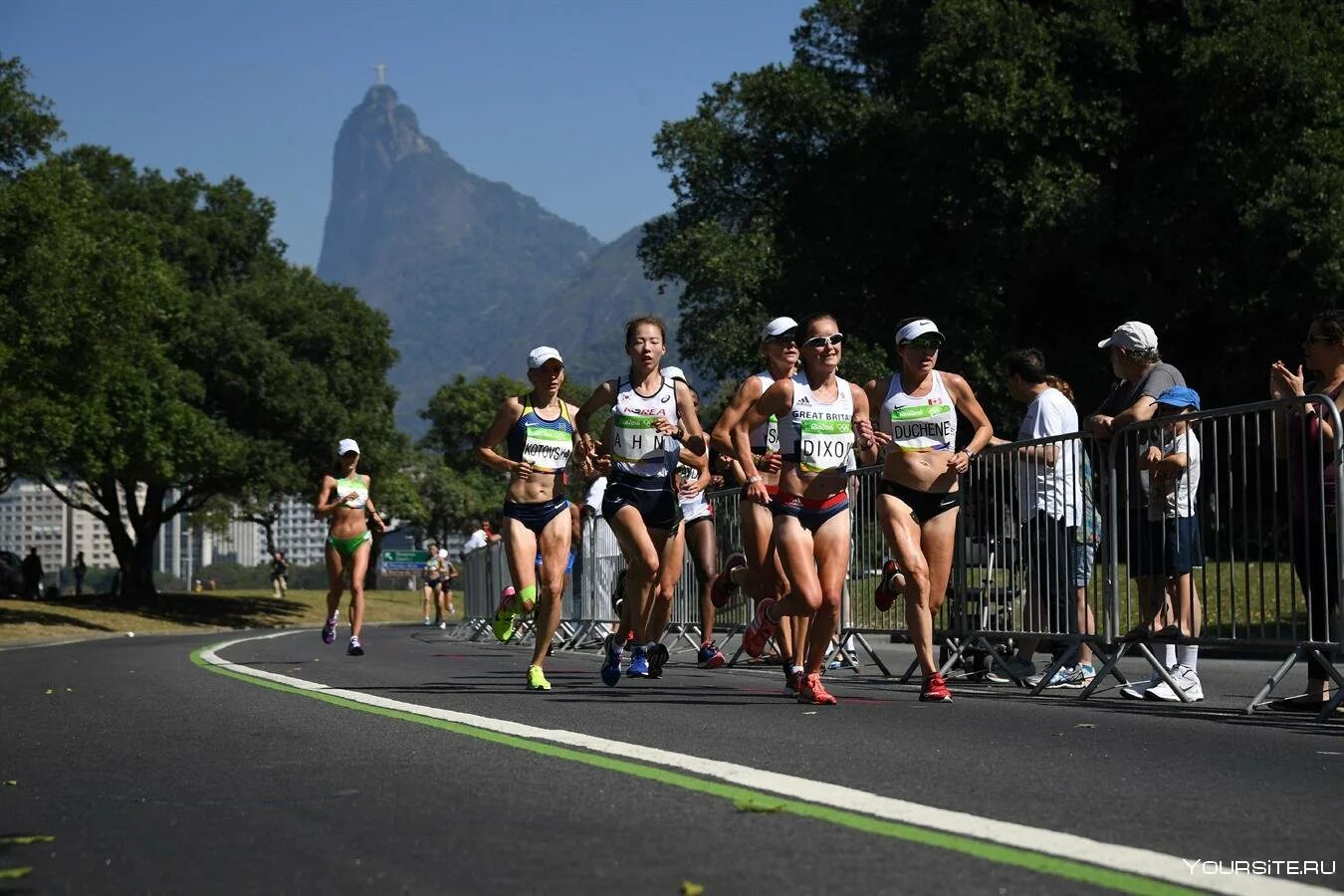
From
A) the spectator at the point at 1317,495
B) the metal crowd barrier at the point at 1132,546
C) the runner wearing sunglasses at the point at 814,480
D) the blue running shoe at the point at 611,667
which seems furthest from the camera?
the blue running shoe at the point at 611,667

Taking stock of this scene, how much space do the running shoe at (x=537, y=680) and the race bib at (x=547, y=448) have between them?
1339mm

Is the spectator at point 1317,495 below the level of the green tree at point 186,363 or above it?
below

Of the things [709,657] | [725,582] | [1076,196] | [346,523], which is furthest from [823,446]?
[1076,196]

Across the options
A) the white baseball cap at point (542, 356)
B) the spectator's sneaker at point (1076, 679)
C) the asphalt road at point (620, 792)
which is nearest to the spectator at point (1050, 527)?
the spectator's sneaker at point (1076, 679)

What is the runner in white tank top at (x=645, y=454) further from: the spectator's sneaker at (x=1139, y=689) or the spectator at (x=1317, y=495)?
the spectator at (x=1317, y=495)

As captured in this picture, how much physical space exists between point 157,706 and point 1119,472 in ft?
18.4

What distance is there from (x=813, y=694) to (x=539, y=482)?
2555 millimetres

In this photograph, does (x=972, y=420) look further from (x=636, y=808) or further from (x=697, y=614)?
(x=697, y=614)

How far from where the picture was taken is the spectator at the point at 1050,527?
1204 cm

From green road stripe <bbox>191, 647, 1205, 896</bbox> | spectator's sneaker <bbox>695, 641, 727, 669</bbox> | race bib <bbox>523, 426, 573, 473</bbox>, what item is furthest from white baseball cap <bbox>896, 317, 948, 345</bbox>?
spectator's sneaker <bbox>695, 641, 727, 669</bbox>

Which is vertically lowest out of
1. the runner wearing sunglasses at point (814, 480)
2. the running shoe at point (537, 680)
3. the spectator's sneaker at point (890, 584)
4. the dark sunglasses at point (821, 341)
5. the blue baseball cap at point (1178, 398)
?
the running shoe at point (537, 680)

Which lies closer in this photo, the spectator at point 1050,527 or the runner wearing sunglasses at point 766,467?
the runner wearing sunglasses at point 766,467

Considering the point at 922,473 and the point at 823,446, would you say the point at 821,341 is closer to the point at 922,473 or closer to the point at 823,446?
the point at 823,446

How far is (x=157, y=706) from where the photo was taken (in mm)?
10664
